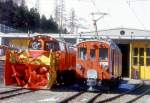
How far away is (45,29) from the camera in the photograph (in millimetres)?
69750

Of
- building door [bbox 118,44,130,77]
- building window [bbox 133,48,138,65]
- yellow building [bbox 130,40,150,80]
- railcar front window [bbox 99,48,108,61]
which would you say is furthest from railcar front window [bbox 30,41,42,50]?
building door [bbox 118,44,130,77]

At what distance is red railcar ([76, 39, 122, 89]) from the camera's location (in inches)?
894

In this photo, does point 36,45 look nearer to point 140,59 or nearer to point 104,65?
point 104,65

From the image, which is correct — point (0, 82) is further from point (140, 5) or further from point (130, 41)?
point (140, 5)

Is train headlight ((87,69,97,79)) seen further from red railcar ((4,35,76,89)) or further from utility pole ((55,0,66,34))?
utility pole ((55,0,66,34))

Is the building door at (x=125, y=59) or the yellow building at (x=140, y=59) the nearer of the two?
the yellow building at (x=140, y=59)

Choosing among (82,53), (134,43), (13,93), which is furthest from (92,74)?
(134,43)

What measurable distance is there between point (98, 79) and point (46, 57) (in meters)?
2.71

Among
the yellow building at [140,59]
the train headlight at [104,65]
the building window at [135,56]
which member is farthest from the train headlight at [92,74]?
the building window at [135,56]

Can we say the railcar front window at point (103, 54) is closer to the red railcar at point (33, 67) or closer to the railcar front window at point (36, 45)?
the red railcar at point (33, 67)

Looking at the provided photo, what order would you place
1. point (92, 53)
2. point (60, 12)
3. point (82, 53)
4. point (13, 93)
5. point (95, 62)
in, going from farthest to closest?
point (60, 12) → point (82, 53) → point (92, 53) → point (95, 62) → point (13, 93)

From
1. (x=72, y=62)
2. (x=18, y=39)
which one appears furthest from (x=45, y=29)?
(x=72, y=62)

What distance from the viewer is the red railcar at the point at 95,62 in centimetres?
2270

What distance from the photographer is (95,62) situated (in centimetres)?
2302
